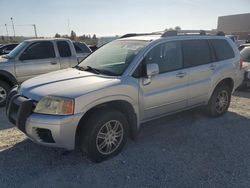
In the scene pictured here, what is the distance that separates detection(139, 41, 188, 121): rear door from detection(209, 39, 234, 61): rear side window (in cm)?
111

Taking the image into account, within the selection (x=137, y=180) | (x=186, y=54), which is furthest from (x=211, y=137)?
(x=137, y=180)

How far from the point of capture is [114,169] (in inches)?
136

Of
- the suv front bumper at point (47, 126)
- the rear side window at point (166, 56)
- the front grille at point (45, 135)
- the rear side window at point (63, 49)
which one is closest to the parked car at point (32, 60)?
the rear side window at point (63, 49)

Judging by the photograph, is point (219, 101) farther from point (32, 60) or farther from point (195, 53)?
point (32, 60)

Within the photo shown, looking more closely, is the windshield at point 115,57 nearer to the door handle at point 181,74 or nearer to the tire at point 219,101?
the door handle at point 181,74

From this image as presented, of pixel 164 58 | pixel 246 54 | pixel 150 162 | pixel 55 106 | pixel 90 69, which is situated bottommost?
pixel 150 162

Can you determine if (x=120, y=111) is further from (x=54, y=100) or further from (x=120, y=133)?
(x=54, y=100)

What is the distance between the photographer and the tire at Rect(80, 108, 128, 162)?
3.38 metres

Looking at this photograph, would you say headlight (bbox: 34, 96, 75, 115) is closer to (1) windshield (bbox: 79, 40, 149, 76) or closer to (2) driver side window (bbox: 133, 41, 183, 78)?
(1) windshield (bbox: 79, 40, 149, 76)

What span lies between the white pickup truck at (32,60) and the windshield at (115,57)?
283cm

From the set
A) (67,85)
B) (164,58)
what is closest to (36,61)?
(67,85)

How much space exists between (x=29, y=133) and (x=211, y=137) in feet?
9.76

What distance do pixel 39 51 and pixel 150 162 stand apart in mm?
4906

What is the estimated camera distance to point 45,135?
10.7 feet
